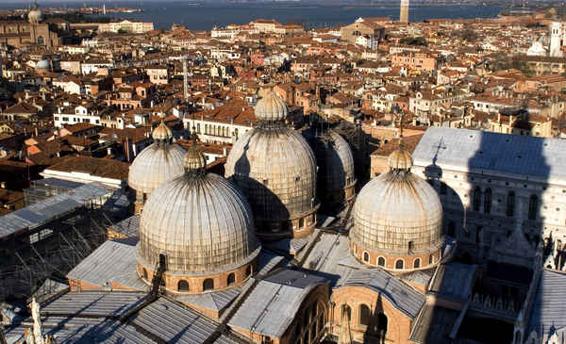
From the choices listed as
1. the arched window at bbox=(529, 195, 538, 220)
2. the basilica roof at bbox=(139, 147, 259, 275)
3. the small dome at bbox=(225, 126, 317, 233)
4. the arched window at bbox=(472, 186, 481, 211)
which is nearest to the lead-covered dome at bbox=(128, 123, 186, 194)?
the small dome at bbox=(225, 126, 317, 233)

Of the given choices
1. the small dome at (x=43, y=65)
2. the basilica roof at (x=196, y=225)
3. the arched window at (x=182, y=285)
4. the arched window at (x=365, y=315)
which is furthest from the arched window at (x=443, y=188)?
the small dome at (x=43, y=65)

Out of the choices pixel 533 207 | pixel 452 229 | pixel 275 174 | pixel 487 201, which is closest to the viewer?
pixel 275 174

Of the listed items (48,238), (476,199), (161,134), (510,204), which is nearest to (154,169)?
(161,134)

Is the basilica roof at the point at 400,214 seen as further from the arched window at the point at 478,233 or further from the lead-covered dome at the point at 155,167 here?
the lead-covered dome at the point at 155,167

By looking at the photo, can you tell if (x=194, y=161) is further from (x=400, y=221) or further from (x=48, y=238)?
(x=48, y=238)

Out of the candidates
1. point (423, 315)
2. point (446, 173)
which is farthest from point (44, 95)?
point (423, 315)

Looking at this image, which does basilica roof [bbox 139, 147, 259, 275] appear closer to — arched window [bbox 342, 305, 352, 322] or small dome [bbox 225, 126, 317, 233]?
small dome [bbox 225, 126, 317, 233]
